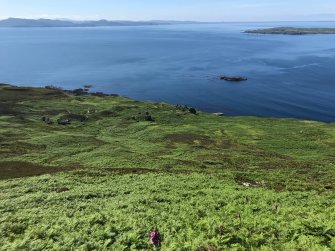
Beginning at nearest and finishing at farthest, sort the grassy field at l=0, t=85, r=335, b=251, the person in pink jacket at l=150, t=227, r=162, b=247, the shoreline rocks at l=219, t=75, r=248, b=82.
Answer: the person in pink jacket at l=150, t=227, r=162, b=247, the grassy field at l=0, t=85, r=335, b=251, the shoreline rocks at l=219, t=75, r=248, b=82

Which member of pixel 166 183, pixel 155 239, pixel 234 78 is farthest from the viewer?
pixel 234 78

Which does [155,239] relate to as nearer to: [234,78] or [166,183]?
[166,183]

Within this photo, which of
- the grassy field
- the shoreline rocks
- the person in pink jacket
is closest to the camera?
the person in pink jacket

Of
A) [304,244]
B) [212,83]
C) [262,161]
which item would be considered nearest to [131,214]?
[304,244]

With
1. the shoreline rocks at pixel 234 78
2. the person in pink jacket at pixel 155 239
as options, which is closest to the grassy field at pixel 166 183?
the person in pink jacket at pixel 155 239

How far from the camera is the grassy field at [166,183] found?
69.1 ft

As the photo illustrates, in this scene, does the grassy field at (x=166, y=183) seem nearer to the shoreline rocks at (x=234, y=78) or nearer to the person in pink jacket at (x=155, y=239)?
the person in pink jacket at (x=155, y=239)

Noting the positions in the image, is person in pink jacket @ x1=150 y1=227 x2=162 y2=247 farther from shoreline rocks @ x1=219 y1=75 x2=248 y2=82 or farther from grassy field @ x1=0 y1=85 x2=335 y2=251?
shoreline rocks @ x1=219 y1=75 x2=248 y2=82

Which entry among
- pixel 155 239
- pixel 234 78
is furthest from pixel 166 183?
pixel 234 78

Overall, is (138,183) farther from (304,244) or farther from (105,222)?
(304,244)

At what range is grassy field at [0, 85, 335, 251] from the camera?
69.1ft

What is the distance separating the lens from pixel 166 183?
38.7 m

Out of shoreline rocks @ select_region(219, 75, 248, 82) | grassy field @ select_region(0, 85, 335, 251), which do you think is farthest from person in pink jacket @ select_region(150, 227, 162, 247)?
shoreline rocks @ select_region(219, 75, 248, 82)

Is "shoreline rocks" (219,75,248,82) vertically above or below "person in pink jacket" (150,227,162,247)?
below
